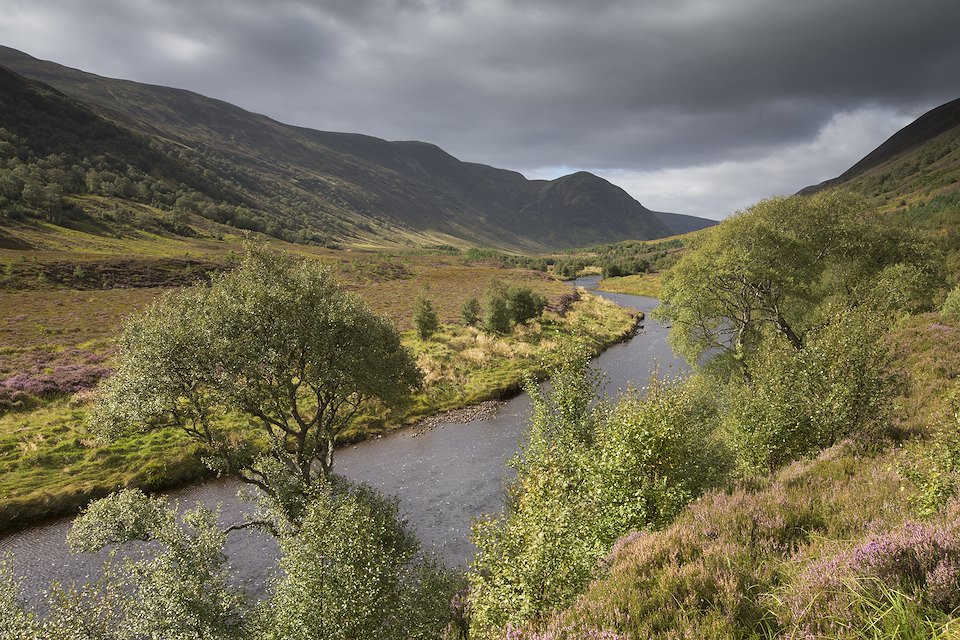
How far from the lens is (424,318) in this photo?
65.9 m

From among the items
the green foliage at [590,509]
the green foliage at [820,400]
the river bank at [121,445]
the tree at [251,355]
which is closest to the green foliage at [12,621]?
the tree at [251,355]

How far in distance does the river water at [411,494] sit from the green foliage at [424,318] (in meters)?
21.4

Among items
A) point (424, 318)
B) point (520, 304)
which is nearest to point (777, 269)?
point (520, 304)

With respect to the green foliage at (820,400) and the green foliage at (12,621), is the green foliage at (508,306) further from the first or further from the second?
the green foliage at (12,621)

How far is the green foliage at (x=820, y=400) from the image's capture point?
49.8ft

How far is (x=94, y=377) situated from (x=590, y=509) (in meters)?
56.9

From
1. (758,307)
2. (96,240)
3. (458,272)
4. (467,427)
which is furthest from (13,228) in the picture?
(758,307)

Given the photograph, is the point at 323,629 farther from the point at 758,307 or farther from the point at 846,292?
the point at 846,292

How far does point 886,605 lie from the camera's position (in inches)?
214

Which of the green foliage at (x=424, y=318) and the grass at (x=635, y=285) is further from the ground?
the grass at (x=635, y=285)

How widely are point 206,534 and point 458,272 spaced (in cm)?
14743

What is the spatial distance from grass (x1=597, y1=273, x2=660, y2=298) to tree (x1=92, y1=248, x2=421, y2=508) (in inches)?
5274

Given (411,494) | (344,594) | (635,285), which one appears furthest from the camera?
(635,285)

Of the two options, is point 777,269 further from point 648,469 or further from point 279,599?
point 279,599
